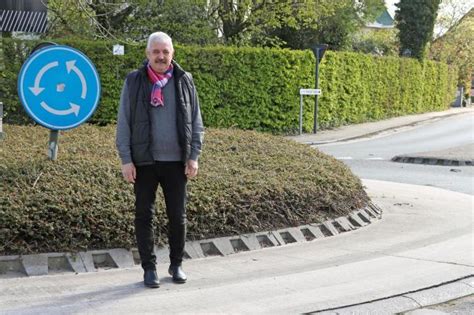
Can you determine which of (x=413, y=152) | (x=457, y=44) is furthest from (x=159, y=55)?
(x=457, y=44)

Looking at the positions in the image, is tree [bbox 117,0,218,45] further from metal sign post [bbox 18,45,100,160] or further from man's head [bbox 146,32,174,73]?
man's head [bbox 146,32,174,73]

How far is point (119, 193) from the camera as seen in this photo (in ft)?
21.1

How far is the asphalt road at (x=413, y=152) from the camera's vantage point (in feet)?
46.5

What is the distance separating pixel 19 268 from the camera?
5.59 metres

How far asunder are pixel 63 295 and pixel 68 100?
7.78 ft

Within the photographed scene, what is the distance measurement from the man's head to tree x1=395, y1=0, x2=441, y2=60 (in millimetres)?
36182

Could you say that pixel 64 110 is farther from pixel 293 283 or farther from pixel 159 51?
pixel 293 283

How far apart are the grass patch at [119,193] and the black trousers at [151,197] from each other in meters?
0.70

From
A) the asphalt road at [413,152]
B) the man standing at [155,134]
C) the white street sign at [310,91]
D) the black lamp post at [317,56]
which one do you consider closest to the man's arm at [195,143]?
the man standing at [155,134]

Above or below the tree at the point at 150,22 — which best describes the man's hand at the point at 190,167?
below

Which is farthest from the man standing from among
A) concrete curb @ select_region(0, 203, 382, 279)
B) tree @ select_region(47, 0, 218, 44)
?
tree @ select_region(47, 0, 218, 44)

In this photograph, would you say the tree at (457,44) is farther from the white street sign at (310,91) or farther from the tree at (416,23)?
the white street sign at (310,91)

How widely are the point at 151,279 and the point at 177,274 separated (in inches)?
9.9

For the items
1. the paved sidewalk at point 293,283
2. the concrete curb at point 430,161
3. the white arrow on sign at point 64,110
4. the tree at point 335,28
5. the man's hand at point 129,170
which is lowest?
the concrete curb at point 430,161
